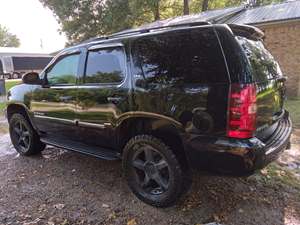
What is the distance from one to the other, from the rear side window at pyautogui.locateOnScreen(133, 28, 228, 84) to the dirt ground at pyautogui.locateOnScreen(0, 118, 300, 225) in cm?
116

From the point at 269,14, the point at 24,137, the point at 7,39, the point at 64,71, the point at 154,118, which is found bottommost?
the point at 24,137

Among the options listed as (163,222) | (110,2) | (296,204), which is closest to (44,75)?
(163,222)

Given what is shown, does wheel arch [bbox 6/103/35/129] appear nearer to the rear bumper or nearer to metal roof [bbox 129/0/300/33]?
the rear bumper

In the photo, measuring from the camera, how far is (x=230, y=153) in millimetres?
2566

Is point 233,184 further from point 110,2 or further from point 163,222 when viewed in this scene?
point 110,2

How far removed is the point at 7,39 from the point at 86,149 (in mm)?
80463

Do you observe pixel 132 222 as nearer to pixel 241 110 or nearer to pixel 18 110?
pixel 241 110

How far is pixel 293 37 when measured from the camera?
11.0 meters

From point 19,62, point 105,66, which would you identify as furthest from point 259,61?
point 19,62

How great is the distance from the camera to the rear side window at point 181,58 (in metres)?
2.61

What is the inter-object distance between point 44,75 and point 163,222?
297cm

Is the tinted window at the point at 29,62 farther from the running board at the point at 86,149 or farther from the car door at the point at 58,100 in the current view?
the running board at the point at 86,149

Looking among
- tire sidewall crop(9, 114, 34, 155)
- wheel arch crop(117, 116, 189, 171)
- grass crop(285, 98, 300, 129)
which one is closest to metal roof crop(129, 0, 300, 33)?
grass crop(285, 98, 300, 129)

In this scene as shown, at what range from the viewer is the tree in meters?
70.2
